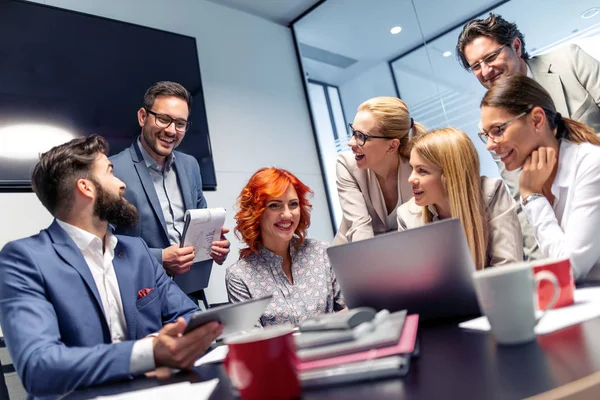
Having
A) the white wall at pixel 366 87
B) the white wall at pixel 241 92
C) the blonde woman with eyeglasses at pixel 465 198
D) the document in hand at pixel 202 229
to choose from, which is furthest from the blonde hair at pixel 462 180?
the white wall at pixel 366 87

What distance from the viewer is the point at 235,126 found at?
158 inches

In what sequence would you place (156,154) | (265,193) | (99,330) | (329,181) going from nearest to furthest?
(99,330) < (265,193) < (156,154) < (329,181)

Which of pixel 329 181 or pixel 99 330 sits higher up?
pixel 329 181

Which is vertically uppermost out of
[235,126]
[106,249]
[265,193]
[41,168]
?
[235,126]

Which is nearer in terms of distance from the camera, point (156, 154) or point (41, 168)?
point (41, 168)

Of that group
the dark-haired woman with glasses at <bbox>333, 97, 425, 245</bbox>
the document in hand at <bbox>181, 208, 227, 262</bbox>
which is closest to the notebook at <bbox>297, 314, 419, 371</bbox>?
the document in hand at <bbox>181, 208, 227, 262</bbox>

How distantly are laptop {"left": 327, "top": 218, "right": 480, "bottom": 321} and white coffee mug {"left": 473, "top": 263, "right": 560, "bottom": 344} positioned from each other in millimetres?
171

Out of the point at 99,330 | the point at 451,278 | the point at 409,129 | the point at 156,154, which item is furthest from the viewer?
the point at 156,154

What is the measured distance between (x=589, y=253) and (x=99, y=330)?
4.47 feet

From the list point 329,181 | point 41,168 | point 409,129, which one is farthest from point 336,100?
point 41,168

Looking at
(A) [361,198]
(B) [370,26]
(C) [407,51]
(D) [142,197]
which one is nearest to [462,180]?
(A) [361,198]

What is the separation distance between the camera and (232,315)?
97 cm

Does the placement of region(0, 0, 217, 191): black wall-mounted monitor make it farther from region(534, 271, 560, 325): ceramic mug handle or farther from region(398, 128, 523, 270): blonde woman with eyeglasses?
region(534, 271, 560, 325): ceramic mug handle

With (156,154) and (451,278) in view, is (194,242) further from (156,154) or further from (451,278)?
(451,278)
